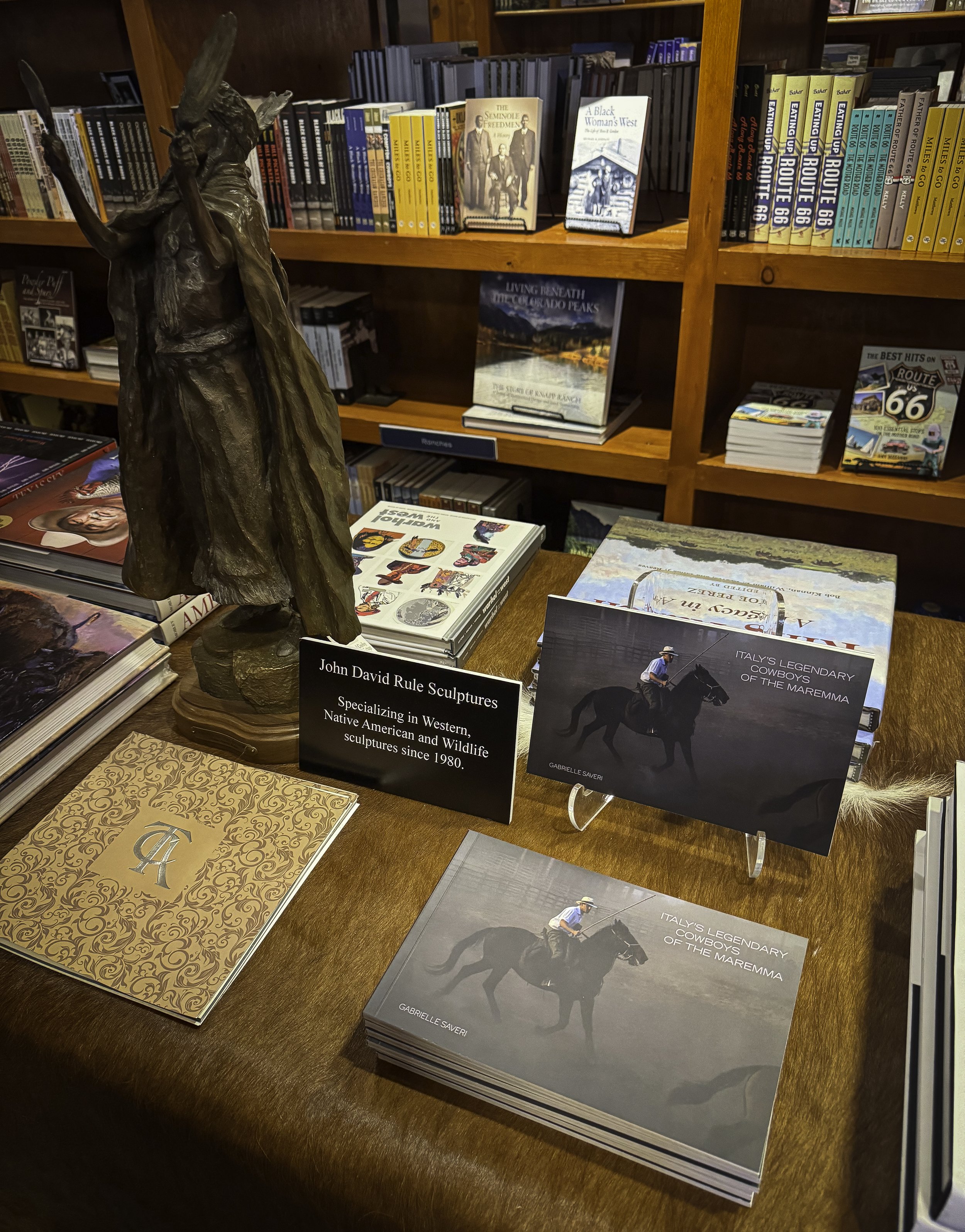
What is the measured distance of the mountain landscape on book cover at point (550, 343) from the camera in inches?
68.9

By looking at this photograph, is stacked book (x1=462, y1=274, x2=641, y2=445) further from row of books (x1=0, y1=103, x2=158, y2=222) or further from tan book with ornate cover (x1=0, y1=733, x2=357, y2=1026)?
tan book with ornate cover (x1=0, y1=733, x2=357, y2=1026)

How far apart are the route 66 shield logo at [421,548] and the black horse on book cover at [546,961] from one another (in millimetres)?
667

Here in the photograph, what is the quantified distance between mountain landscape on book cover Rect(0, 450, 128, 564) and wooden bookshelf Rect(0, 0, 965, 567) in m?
0.66

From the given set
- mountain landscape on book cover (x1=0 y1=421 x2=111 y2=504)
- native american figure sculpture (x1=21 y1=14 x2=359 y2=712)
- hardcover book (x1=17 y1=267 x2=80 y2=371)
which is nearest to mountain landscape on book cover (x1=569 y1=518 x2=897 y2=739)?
native american figure sculpture (x1=21 y1=14 x2=359 y2=712)

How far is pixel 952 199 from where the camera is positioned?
53.7 inches

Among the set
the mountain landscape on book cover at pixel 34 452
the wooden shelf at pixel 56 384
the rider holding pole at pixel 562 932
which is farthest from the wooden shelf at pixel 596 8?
the rider holding pole at pixel 562 932

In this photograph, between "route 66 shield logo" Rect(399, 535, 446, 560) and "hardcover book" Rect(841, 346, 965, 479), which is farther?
"hardcover book" Rect(841, 346, 965, 479)

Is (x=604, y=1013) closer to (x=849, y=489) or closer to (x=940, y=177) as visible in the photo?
(x=849, y=489)

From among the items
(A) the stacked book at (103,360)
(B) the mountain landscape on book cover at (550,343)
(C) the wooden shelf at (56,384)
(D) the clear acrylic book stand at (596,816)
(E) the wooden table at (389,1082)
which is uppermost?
(B) the mountain landscape on book cover at (550,343)

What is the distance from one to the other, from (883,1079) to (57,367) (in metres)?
2.36

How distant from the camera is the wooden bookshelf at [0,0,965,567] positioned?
1441 mm

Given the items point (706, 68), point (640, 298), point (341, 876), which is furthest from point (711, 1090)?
point (640, 298)

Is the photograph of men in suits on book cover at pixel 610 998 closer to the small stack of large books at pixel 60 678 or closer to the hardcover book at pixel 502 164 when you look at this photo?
the small stack of large books at pixel 60 678

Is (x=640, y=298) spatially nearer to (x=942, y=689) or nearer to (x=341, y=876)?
(x=942, y=689)
